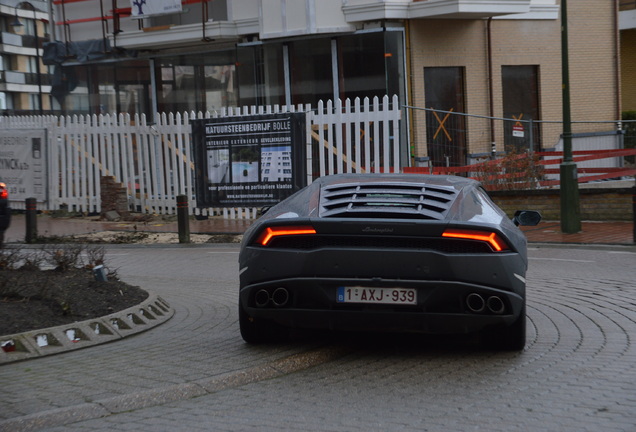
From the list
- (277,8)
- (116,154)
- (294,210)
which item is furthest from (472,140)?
(294,210)

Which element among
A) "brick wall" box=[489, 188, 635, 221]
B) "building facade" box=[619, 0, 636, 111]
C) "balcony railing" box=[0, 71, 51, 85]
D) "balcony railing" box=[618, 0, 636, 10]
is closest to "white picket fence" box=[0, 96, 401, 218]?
"brick wall" box=[489, 188, 635, 221]

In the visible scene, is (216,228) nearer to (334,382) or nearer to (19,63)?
(334,382)

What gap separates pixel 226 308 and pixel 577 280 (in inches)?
169

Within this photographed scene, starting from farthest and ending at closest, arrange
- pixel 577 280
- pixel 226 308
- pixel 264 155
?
pixel 264 155 → pixel 577 280 → pixel 226 308

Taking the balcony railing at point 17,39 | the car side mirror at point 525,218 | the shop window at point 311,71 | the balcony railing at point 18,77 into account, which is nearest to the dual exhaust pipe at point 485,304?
the car side mirror at point 525,218

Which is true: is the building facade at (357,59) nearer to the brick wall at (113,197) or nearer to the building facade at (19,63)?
the brick wall at (113,197)

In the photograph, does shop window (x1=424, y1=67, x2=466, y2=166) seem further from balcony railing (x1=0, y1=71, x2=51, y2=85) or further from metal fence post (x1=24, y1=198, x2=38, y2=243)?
balcony railing (x1=0, y1=71, x2=51, y2=85)

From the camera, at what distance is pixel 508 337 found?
682cm

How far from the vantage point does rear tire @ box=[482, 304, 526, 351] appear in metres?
6.75

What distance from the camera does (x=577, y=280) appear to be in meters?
11.1

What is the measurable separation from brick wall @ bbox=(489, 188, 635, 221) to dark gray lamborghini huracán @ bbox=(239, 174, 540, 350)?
40.2ft

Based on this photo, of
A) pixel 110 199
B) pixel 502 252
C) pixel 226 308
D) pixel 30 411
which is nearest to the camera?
pixel 30 411

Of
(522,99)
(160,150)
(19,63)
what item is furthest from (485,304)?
(19,63)

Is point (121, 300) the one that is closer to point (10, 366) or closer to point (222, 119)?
point (10, 366)
